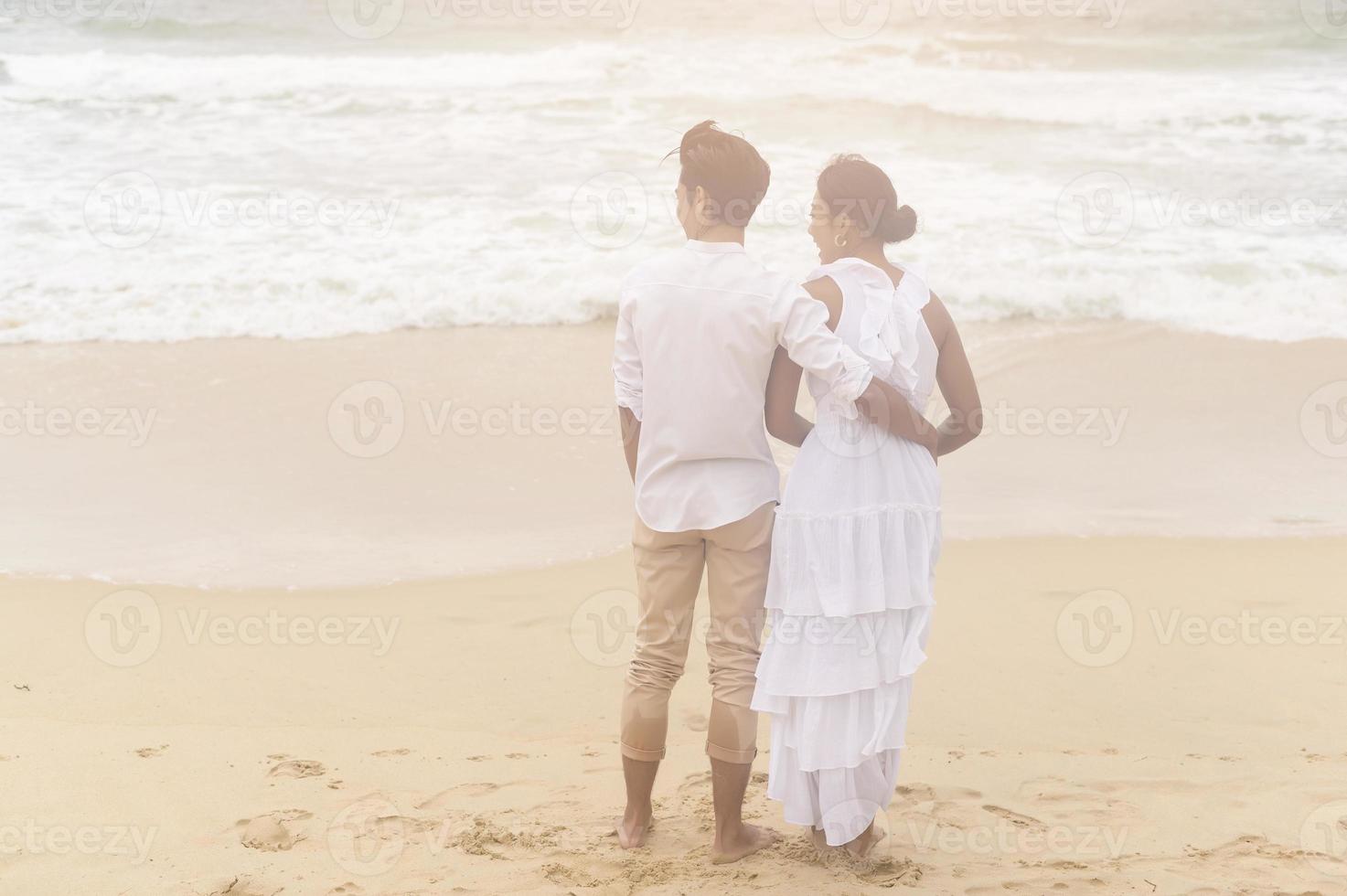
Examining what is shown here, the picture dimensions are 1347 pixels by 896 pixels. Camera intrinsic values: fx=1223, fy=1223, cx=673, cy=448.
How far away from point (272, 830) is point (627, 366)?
1575 mm

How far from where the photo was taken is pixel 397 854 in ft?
10.4

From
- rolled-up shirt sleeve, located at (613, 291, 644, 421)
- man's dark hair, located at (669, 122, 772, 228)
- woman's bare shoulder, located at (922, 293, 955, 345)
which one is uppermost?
man's dark hair, located at (669, 122, 772, 228)

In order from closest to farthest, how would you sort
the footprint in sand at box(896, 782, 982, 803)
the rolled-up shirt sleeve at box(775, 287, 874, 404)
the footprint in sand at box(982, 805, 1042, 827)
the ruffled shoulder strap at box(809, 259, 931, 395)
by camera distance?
the rolled-up shirt sleeve at box(775, 287, 874, 404), the ruffled shoulder strap at box(809, 259, 931, 395), the footprint in sand at box(982, 805, 1042, 827), the footprint in sand at box(896, 782, 982, 803)

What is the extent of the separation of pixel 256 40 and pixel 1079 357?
14689mm

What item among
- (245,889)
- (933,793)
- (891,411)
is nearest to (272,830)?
(245,889)

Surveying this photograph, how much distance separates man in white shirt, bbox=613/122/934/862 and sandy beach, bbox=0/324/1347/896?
41 cm

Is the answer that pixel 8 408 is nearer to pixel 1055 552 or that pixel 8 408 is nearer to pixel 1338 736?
pixel 1055 552

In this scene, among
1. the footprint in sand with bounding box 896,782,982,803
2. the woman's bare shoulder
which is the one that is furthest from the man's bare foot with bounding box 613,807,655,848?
the woman's bare shoulder

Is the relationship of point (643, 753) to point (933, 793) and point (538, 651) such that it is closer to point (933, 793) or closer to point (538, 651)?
point (933, 793)

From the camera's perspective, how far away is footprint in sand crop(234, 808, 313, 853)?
3.20m

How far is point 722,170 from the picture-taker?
283 centimetres

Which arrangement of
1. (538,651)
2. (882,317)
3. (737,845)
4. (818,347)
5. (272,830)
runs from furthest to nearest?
(538,651) → (272,830) → (737,845) → (882,317) → (818,347)

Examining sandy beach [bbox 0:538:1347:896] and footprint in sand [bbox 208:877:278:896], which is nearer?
footprint in sand [bbox 208:877:278:896]

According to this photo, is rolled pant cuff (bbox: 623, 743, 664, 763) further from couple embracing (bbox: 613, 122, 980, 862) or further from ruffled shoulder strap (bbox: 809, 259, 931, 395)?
ruffled shoulder strap (bbox: 809, 259, 931, 395)
